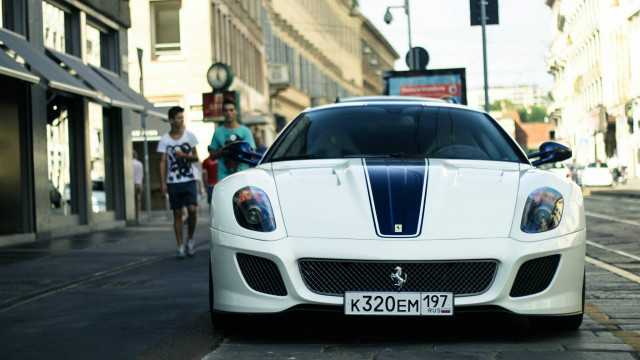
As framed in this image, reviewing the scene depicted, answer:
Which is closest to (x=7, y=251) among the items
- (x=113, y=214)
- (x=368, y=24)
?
(x=113, y=214)

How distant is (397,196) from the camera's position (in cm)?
525

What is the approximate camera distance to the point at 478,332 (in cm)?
543

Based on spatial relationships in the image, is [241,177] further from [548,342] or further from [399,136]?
[548,342]

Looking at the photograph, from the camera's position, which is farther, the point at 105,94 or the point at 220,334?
the point at 105,94

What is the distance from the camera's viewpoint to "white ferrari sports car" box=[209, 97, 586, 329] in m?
4.91

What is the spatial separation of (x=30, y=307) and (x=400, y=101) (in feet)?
9.90

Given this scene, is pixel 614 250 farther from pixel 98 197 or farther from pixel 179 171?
pixel 98 197

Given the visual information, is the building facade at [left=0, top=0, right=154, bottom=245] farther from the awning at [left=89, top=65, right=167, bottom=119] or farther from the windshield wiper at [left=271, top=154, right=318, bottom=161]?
the windshield wiper at [left=271, top=154, right=318, bottom=161]

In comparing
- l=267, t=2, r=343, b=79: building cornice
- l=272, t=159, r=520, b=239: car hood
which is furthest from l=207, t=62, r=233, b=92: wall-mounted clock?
l=267, t=2, r=343, b=79: building cornice

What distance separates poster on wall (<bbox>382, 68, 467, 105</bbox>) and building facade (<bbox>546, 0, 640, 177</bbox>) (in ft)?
Result: 84.2

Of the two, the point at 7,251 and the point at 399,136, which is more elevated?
the point at 399,136

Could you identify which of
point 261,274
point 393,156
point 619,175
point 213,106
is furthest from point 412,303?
point 619,175

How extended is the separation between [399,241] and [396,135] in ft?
5.35

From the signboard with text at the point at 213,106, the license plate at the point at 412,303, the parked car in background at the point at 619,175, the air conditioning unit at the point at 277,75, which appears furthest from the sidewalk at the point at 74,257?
the parked car in background at the point at 619,175
